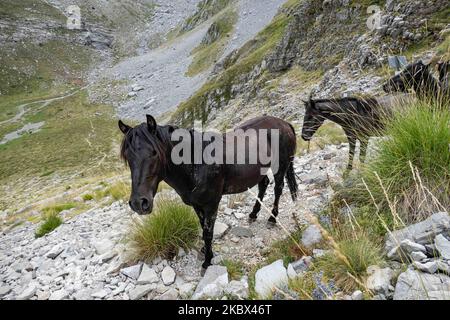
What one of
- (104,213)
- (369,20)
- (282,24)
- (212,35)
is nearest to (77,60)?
(212,35)

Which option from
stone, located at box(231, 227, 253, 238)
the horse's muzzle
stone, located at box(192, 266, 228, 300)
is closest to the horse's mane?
the horse's muzzle

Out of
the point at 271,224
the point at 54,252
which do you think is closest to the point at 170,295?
the point at 271,224

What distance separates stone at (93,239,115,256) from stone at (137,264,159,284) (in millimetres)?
1413

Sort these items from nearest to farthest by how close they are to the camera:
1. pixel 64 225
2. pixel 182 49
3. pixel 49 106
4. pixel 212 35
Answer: pixel 64 225 < pixel 49 106 < pixel 212 35 < pixel 182 49

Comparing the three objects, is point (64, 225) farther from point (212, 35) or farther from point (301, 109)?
point (212, 35)

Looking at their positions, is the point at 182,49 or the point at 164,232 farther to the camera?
the point at 182,49

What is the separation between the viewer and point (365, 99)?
7.70 meters

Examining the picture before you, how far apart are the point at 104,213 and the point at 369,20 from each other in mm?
22324

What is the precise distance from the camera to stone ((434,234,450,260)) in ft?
10.5

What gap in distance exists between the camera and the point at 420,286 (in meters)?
2.95

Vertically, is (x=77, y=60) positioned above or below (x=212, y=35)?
below

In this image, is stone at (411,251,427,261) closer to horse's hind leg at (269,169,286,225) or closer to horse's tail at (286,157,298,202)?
horse's hind leg at (269,169,286,225)

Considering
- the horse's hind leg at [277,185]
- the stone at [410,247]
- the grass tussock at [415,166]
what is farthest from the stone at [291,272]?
the horse's hind leg at [277,185]

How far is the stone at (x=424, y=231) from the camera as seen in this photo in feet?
11.5
